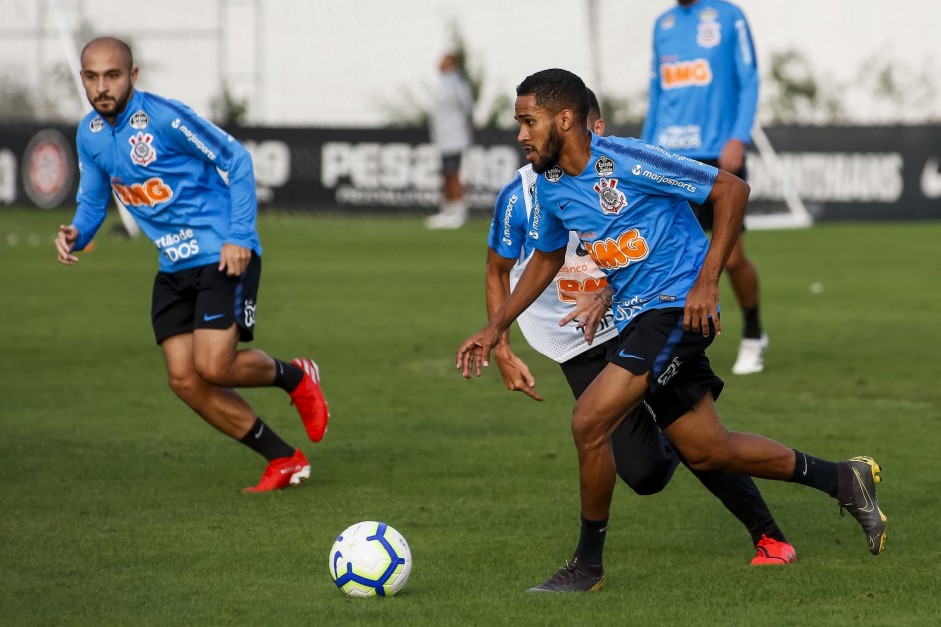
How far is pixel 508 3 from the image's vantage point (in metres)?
27.1

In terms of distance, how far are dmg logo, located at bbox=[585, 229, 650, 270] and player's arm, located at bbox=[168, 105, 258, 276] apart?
2.21 metres

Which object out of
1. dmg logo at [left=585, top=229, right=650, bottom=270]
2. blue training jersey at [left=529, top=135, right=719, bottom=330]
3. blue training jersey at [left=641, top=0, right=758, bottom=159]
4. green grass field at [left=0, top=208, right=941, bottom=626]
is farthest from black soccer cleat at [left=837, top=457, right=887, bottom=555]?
blue training jersey at [left=641, top=0, right=758, bottom=159]

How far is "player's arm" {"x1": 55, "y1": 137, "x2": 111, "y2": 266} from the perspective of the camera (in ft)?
22.9

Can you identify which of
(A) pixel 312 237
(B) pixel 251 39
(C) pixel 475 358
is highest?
(B) pixel 251 39

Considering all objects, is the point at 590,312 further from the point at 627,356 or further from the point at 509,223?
the point at 627,356

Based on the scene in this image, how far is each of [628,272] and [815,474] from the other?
109cm

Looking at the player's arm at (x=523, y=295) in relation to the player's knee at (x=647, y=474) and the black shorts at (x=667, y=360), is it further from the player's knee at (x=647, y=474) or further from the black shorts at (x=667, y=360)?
the player's knee at (x=647, y=474)

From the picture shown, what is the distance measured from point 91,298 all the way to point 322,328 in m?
3.28

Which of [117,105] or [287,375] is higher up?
[117,105]

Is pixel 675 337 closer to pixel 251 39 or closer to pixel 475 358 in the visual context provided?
pixel 475 358

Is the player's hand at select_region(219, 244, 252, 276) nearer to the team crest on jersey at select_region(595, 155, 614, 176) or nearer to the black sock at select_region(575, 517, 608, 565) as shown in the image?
the team crest on jersey at select_region(595, 155, 614, 176)

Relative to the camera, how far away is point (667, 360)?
5.03 metres

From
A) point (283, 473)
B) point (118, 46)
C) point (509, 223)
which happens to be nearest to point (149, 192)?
point (118, 46)

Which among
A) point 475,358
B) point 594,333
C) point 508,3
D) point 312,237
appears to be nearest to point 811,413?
point 594,333
